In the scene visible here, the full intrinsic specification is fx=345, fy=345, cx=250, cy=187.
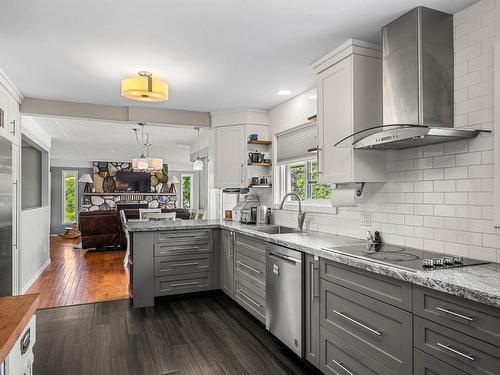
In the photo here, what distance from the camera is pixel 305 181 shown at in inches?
155

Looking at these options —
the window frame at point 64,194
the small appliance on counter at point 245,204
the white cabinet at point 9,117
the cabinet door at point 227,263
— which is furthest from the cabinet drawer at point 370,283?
the window frame at point 64,194

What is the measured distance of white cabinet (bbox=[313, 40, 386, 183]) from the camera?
99.3 inches

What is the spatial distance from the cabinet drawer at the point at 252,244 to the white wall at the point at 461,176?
1070 millimetres

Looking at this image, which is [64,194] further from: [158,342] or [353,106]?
[353,106]

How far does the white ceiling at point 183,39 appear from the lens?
83.1 inches

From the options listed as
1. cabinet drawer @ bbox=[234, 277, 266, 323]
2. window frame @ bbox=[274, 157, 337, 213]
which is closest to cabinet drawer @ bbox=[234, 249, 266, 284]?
cabinet drawer @ bbox=[234, 277, 266, 323]

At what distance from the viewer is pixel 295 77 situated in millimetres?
3377

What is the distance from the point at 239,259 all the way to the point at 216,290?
2.63ft

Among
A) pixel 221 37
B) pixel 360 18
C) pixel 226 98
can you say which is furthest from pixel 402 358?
pixel 226 98

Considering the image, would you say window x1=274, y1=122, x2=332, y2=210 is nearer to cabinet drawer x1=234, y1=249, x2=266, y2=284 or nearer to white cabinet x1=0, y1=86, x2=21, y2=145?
cabinet drawer x1=234, y1=249, x2=266, y2=284

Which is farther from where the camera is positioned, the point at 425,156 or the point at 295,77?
the point at 295,77

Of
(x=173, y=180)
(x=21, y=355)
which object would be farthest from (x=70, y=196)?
(x=21, y=355)

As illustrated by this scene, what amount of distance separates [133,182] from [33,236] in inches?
236

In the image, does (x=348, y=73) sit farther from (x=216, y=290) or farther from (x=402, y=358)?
(x=216, y=290)
